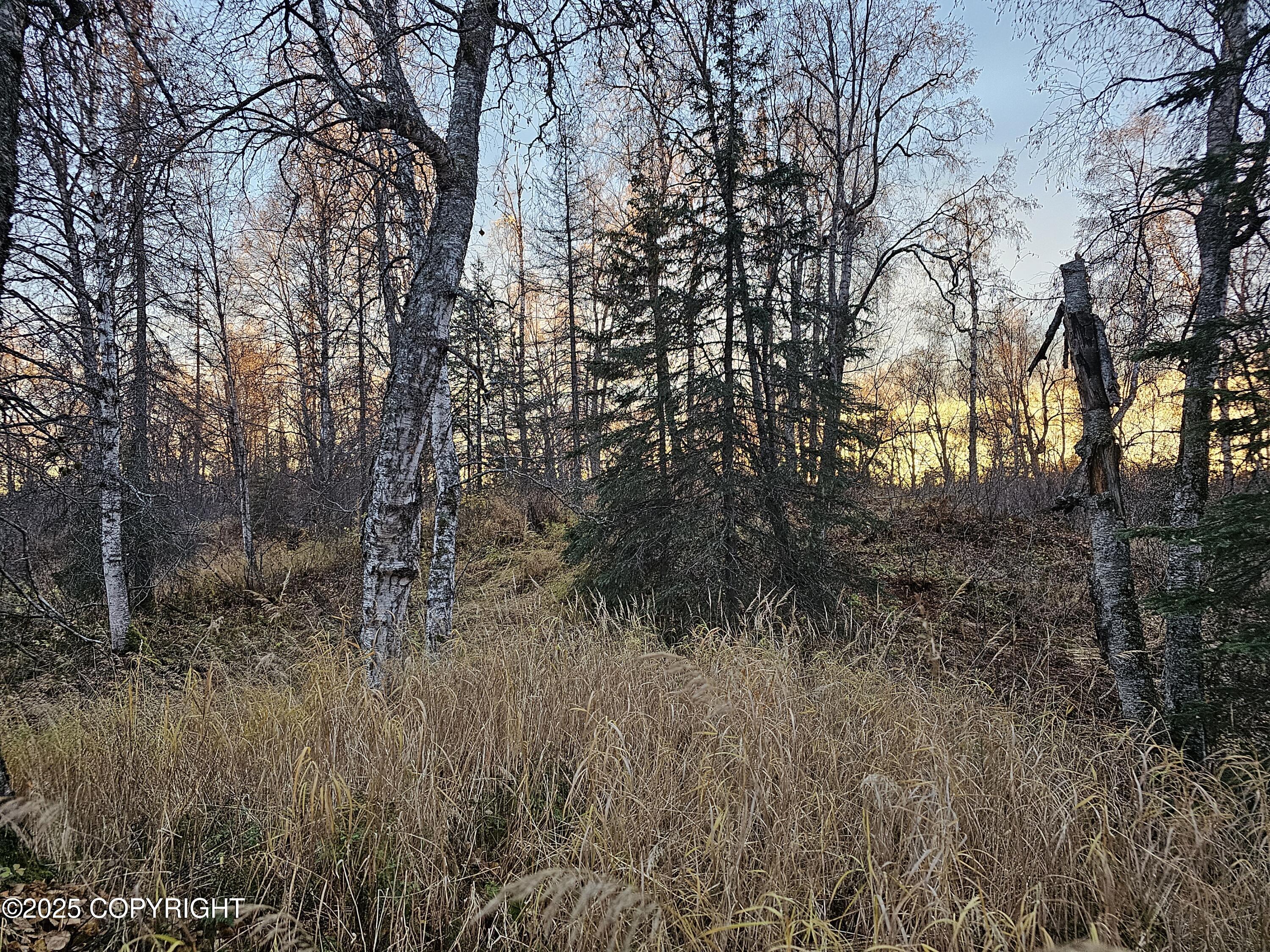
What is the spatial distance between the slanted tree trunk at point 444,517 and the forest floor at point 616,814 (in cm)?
191

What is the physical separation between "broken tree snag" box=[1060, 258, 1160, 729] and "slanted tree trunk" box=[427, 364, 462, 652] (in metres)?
5.42

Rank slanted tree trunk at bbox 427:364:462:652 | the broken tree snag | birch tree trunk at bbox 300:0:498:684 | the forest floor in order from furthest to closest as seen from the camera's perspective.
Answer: slanted tree trunk at bbox 427:364:462:652, the broken tree snag, birch tree trunk at bbox 300:0:498:684, the forest floor

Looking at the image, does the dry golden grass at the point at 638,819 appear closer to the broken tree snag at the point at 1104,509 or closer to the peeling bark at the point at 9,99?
the broken tree snag at the point at 1104,509

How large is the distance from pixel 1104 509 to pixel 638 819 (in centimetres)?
402

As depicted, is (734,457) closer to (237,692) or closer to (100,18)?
(237,692)

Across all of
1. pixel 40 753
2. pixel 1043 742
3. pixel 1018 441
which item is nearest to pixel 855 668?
pixel 1043 742

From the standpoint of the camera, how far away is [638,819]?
6.79 feet

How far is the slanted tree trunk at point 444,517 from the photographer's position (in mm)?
5488

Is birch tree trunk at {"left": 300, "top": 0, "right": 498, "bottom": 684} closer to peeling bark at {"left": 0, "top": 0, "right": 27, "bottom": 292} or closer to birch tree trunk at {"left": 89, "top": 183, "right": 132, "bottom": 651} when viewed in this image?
peeling bark at {"left": 0, "top": 0, "right": 27, "bottom": 292}

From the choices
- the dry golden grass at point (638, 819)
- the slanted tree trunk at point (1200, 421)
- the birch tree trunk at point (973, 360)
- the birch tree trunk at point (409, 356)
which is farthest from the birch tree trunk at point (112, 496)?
the birch tree trunk at point (973, 360)

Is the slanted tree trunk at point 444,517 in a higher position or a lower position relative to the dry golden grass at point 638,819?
higher

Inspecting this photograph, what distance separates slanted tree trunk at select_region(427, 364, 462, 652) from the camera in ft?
18.0

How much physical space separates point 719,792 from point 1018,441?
2058cm

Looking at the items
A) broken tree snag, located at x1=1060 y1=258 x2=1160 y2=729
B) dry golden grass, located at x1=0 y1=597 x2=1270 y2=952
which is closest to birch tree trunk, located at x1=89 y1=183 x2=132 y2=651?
dry golden grass, located at x1=0 y1=597 x2=1270 y2=952
